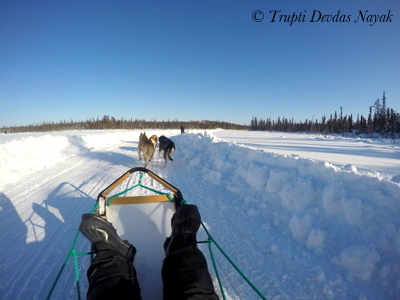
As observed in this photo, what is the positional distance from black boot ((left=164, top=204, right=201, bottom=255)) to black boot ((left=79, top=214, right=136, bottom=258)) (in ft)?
1.56

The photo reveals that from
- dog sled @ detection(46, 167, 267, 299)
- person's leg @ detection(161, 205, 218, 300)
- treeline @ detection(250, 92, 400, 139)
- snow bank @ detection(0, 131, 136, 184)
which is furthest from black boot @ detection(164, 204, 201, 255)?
treeline @ detection(250, 92, 400, 139)

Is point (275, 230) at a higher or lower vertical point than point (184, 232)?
lower

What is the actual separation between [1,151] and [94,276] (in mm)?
7093

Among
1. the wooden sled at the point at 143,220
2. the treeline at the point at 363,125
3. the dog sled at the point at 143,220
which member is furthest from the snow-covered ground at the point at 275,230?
the treeline at the point at 363,125

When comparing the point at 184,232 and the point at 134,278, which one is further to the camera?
the point at 184,232

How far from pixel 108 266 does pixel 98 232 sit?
340mm

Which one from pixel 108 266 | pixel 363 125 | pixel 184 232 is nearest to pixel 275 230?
pixel 184 232

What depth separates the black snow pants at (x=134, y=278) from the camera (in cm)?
149

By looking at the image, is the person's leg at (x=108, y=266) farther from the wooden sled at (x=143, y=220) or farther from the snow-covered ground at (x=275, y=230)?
the snow-covered ground at (x=275, y=230)

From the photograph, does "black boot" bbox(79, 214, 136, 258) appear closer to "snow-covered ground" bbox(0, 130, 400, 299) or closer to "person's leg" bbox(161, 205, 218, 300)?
"person's leg" bbox(161, 205, 218, 300)

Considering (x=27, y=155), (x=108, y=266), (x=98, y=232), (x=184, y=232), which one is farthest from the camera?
(x=27, y=155)

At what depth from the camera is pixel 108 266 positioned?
172 cm

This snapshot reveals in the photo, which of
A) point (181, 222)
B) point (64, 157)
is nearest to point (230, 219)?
point (181, 222)

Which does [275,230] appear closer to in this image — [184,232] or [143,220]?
[184,232]
